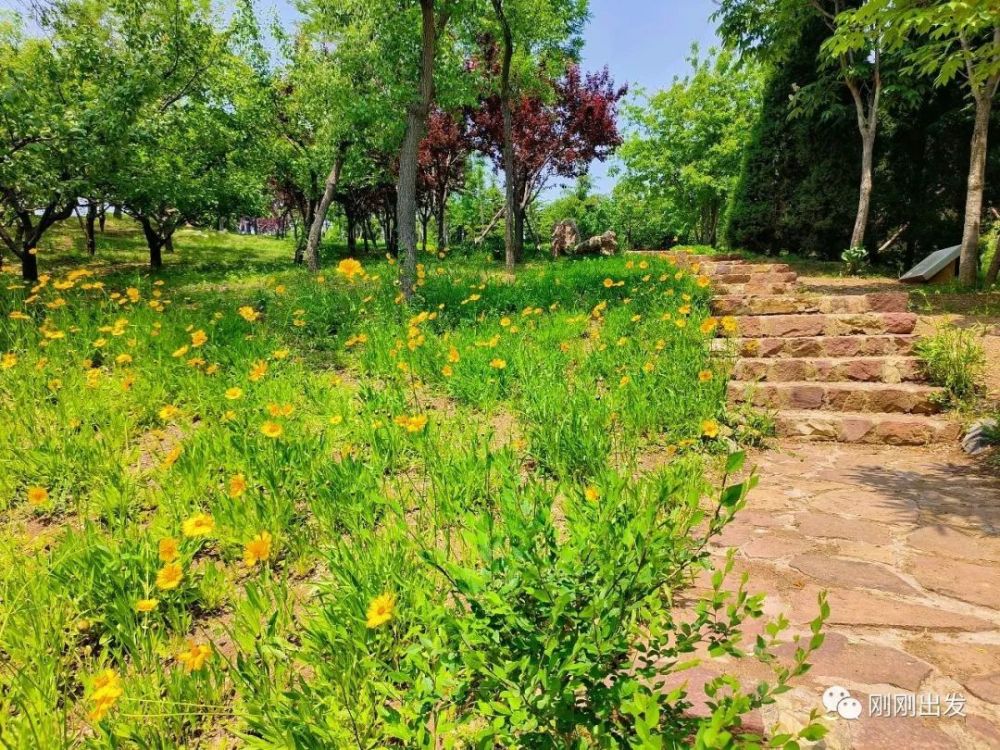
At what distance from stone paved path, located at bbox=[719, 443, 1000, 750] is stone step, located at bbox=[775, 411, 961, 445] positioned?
189mm

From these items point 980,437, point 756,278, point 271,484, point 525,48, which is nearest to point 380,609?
point 271,484

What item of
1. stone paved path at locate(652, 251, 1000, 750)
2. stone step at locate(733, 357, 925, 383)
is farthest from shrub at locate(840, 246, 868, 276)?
stone step at locate(733, 357, 925, 383)

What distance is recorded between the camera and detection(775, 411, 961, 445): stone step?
385 cm

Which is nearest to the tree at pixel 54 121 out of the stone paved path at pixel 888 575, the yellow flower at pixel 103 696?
the yellow flower at pixel 103 696

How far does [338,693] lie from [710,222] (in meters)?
29.9

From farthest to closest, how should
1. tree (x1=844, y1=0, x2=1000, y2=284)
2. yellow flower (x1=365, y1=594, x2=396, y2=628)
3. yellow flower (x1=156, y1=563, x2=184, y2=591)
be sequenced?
tree (x1=844, y1=0, x2=1000, y2=284)
yellow flower (x1=156, y1=563, x2=184, y2=591)
yellow flower (x1=365, y1=594, x2=396, y2=628)

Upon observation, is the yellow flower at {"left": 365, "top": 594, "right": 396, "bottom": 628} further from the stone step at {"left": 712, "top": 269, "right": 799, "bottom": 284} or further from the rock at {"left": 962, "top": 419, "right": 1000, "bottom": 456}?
the stone step at {"left": 712, "top": 269, "right": 799, "bottom": 284}

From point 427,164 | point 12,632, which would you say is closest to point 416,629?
→ point 12,632

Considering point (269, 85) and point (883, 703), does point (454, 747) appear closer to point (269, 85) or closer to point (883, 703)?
point (883, 703)

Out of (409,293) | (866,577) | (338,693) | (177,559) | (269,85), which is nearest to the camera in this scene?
(338,693)

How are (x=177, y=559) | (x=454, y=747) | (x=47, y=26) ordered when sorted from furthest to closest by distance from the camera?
(x=47, y=26) < (x=177, y=559) < (x=454, y=747)

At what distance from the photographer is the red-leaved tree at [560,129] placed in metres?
19.0

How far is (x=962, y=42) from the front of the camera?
24.5 ft

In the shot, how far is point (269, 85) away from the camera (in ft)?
53.7
